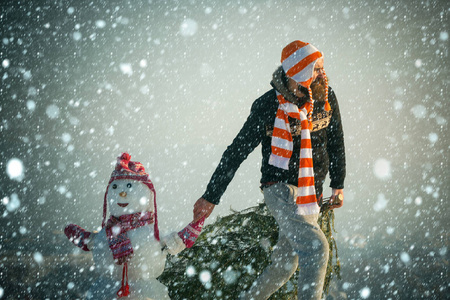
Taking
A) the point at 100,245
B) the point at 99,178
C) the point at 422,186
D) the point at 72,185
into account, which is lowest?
the point at 422,186

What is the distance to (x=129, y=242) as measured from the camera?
2.27m

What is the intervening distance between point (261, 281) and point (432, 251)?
4390 centimetres

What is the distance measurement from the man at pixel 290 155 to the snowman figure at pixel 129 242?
46 cm

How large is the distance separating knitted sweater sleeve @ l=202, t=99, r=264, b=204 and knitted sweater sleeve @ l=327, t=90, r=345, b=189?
69 cm

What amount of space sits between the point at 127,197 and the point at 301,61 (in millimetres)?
1876

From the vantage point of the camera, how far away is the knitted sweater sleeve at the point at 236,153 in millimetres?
2172

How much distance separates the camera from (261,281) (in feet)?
7.16

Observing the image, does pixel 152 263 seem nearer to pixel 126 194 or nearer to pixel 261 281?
pixel 126 194

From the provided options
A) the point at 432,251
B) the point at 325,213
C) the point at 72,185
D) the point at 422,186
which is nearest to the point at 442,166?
the point at 422,186

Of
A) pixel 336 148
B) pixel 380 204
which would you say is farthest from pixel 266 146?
pixel 380 204

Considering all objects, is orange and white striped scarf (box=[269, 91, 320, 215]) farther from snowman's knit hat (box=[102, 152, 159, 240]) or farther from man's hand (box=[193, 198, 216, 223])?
snowman's knit hat (box=[102, 152, 159, 240])

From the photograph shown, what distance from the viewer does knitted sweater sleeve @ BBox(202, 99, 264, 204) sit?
2172 millimetres

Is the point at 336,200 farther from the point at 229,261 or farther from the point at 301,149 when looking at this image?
the point at 229,261

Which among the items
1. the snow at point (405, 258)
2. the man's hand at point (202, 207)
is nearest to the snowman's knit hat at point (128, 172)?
the man's hand at point (202, 207)
